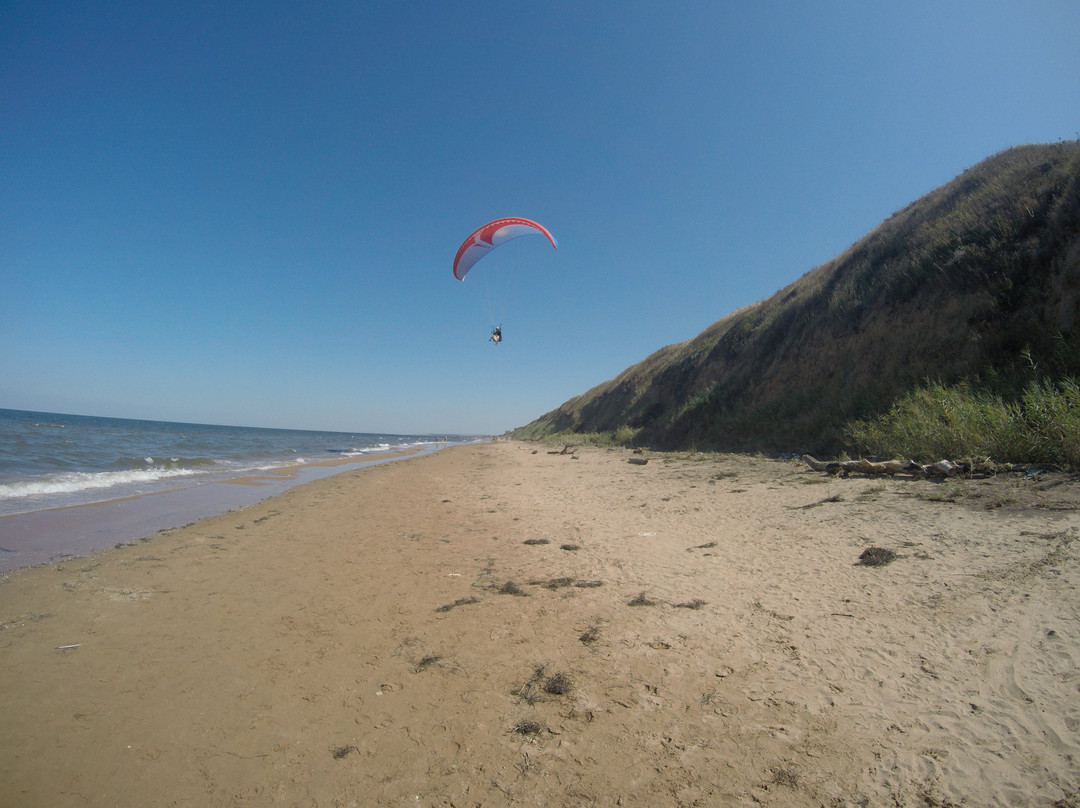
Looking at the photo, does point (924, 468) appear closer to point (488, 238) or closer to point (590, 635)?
point (590, 635)

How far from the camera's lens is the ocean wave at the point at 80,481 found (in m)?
10.3

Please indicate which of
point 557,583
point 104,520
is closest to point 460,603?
point 557,583

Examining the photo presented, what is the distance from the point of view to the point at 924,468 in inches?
241

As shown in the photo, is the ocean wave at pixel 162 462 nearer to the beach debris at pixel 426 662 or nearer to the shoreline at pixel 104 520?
the shoreline at pixel 104 520

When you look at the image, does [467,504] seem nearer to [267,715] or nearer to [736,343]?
[267,715]

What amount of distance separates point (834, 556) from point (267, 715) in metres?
4.56

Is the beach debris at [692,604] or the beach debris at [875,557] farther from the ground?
the beach debris at [875,557]

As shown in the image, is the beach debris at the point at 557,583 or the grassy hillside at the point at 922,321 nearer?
the beach debris at the point at 557,583

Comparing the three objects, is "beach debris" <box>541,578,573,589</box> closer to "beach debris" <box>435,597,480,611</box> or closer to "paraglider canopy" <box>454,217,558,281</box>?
"beach debris" <box>435,597,480,611</box>

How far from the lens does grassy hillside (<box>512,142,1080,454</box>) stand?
27.6 feet

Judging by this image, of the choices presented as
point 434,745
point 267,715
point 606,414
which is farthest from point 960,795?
point 606,414

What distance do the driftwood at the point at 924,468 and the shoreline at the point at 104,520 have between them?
10.8 meters

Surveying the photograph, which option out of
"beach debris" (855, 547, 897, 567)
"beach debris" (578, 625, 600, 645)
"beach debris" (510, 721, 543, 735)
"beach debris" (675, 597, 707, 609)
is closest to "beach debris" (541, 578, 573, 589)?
"beach debris" (578, 625, 600, 645)

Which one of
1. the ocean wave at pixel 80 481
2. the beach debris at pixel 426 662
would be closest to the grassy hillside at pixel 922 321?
the beach debris at pixel 426 662
